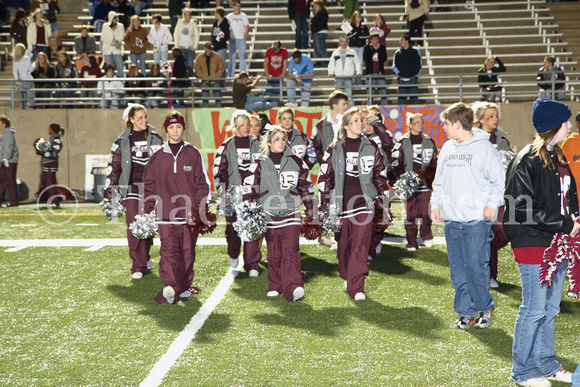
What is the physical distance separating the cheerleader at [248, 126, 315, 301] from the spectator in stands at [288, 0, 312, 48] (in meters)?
13.0

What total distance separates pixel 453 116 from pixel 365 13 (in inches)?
690

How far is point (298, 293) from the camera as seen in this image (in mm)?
7238

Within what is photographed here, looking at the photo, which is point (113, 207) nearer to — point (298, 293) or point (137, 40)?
point (298, 293)

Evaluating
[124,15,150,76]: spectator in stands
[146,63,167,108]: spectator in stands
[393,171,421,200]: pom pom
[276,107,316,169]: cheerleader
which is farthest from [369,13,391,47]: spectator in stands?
[393,171,421,200]: pom pom

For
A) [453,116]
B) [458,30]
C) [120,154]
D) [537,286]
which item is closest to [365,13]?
[458,30]

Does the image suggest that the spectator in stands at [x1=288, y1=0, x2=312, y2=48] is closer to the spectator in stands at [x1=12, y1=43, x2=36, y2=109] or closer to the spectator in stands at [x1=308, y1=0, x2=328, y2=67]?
the spectator in stands at [x1=308, y1=0, x2=328, y2=67]

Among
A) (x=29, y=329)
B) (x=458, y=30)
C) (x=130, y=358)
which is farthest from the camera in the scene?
(x=458, y=30)

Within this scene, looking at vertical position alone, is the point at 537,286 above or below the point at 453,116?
below

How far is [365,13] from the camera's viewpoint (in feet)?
73.5

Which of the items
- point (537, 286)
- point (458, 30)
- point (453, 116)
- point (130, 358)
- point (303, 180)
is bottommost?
point (130, 358)

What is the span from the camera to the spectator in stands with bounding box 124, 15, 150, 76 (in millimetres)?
18938

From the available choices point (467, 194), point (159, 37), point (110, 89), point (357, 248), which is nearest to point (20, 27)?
point (159, 37)

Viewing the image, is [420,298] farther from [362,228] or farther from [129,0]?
[129,0]

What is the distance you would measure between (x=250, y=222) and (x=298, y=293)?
93 centimetres
